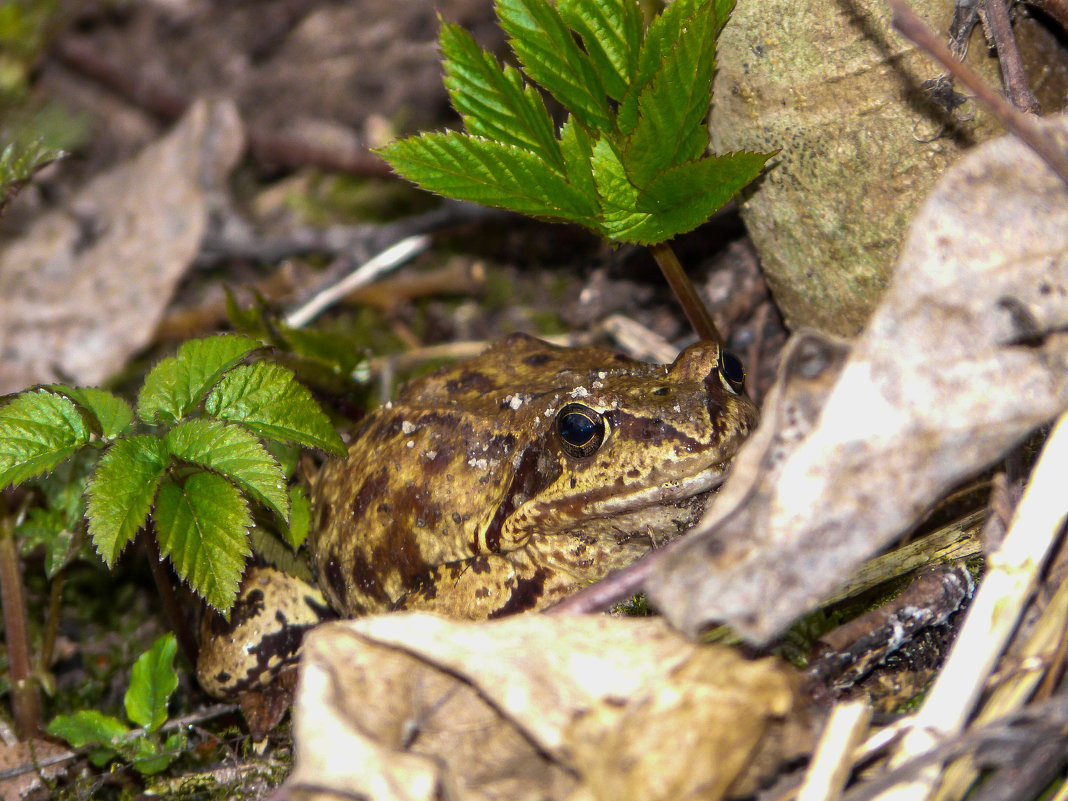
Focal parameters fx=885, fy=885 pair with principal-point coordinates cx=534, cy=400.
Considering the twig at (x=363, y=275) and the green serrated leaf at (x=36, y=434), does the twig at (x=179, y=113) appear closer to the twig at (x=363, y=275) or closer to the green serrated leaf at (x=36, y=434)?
the twig at (x=363, y=275)

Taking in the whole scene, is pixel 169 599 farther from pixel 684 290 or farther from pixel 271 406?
pixel 684 290

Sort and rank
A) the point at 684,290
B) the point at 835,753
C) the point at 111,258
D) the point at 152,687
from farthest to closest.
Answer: the point at 111,258
the point at 684,290
the point at 152,687
the point at 835,753

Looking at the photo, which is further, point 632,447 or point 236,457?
point 632,447

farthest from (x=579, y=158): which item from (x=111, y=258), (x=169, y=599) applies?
(x=111, y=258)

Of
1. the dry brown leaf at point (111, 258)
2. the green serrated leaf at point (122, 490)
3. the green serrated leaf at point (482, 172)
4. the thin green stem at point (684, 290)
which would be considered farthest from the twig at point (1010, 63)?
the dry brown leaf at point (111, 258)

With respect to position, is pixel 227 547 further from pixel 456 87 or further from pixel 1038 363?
pixel 1038 363

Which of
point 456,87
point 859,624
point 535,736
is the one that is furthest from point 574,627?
point 456,87

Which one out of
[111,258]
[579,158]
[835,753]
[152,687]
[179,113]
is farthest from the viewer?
[179,113]
